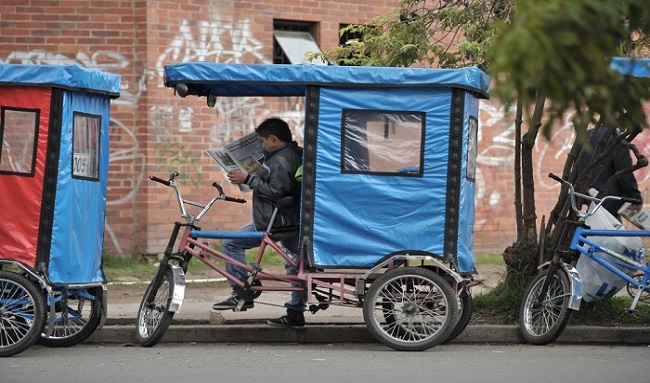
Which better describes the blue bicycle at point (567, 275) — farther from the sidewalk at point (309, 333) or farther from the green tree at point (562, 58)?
the green tree at point (562, 58)

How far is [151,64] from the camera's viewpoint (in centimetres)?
1403

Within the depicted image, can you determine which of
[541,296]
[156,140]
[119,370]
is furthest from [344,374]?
[156,140]

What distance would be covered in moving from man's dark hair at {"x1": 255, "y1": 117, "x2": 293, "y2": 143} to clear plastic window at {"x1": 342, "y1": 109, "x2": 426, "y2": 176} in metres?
0.78

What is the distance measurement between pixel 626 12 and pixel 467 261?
534cm

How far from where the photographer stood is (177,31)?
14.2 metres

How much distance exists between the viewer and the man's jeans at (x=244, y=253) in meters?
9.73

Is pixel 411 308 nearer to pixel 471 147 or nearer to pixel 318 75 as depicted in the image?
pixel 471 147

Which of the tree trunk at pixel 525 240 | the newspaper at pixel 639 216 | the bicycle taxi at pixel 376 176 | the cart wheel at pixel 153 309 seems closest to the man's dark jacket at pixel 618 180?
the tree trunk at pixel 525 240

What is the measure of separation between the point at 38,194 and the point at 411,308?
114 inches

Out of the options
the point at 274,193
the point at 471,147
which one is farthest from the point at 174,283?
the point at 471,147

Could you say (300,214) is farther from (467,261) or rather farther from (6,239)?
(6,239)

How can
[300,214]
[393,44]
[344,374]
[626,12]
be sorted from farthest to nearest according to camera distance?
[393,44] < [300,214] < [344,374] < [626,12]

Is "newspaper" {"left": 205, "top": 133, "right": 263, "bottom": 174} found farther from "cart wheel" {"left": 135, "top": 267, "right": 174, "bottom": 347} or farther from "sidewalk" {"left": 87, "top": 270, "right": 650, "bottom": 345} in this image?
"sidewalk" {"left": 87, "top": 270, "right": 650, "bottom": 345}

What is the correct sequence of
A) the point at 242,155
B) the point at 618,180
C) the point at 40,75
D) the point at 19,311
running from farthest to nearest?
the point at 618,180 → the point at 242,155 → the point at 40,75 → the point at 19,311
